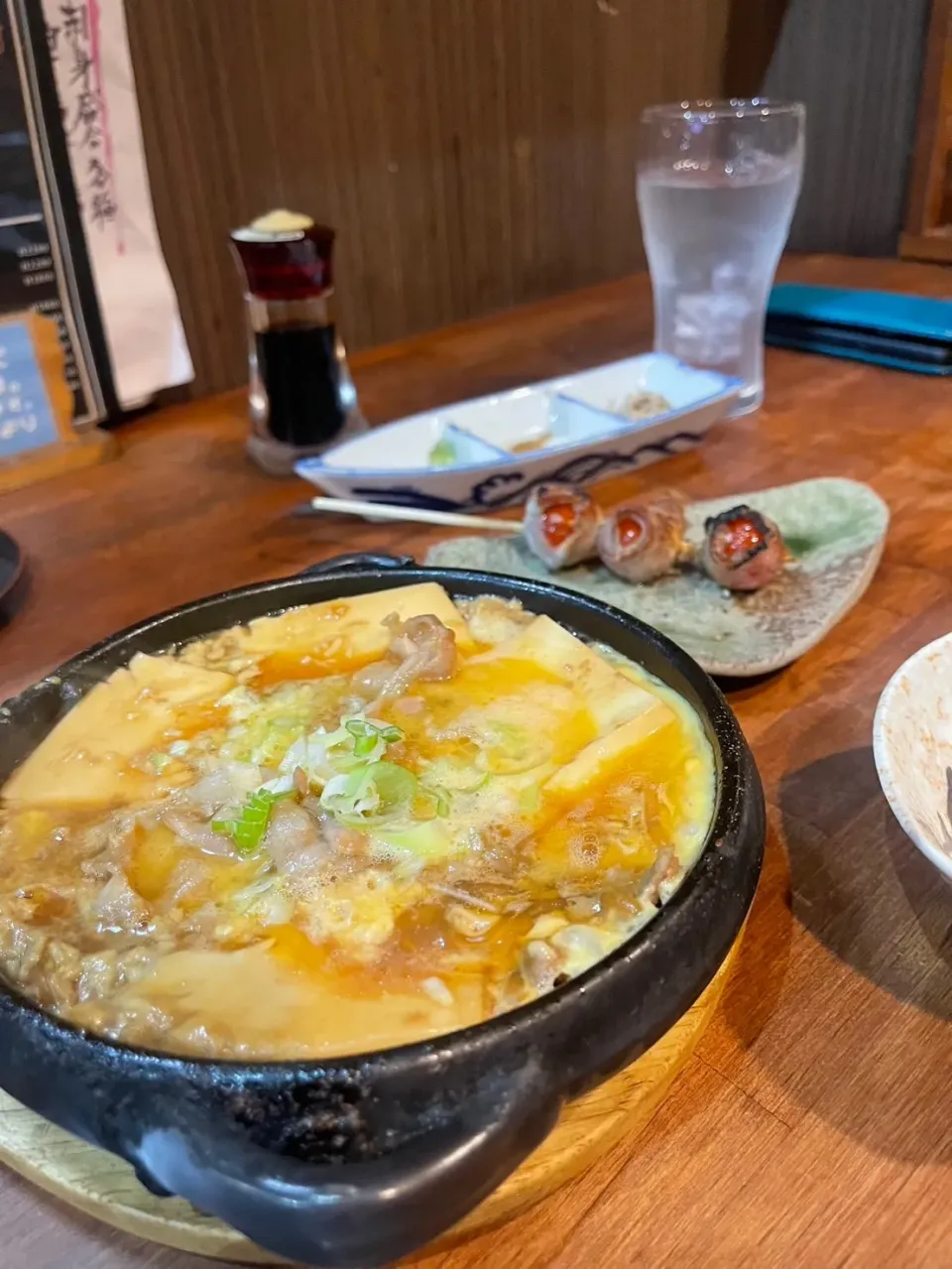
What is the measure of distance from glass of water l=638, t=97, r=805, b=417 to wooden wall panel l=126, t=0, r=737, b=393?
0.71 metres

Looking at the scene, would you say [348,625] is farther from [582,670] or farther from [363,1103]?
[363,1103]

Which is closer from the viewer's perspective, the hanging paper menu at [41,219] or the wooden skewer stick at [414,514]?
the wooden skewer stick at [414,514]

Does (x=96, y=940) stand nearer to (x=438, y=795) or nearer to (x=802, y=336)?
(x=438, y=795)

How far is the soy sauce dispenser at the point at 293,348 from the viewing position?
1.81 metres

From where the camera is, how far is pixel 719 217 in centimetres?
194

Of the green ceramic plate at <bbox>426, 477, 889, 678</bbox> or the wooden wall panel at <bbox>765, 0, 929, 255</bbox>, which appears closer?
the green ceramic plate at <bbox>426, 477, 889, 678</bbox>

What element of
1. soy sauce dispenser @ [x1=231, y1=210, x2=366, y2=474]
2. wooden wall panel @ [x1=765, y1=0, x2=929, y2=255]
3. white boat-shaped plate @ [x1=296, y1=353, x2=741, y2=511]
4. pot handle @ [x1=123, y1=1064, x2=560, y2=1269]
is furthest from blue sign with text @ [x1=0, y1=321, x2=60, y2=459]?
wooden wall panel @ [x1=765, y1=0, x2=929, y2=255]

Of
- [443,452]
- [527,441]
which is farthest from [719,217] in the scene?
[443,452]

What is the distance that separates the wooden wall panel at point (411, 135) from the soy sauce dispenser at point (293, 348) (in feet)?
1.24

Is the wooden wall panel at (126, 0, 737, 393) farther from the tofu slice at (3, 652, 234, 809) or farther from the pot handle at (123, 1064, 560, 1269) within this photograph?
the pot handle at (123, 1064, 560, 1269)

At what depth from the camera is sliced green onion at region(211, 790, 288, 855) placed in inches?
32.6

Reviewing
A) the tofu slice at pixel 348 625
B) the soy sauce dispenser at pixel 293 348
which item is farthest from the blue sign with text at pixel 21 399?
the tofu slice at pixel 348 625

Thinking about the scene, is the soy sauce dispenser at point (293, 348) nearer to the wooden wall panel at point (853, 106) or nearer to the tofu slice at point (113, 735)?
the tofu slice at point (113, 735)

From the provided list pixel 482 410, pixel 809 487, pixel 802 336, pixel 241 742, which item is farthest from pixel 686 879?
pixel 802 336
